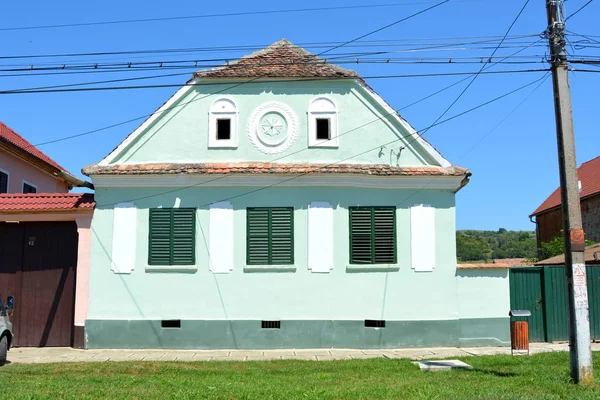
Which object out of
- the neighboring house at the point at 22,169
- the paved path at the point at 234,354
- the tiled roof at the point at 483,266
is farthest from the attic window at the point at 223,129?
the tiled roof at the point at 483,266

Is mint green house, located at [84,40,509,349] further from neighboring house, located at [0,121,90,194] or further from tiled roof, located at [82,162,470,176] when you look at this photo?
neighboring house, located at [0,121,90,194]

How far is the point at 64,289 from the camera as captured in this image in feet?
51.2

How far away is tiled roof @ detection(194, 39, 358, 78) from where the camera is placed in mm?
16312

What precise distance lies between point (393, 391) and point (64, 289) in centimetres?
1007

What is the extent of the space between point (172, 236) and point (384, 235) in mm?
5584

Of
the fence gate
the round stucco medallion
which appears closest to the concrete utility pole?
the fence gate

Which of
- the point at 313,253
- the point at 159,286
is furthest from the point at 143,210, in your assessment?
the point at 313,253

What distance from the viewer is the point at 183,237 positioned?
1560 cm

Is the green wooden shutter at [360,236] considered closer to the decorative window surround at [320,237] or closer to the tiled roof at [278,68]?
the decorative window surround at [320,237]

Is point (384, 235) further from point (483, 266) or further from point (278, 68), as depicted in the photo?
point (278, 68)

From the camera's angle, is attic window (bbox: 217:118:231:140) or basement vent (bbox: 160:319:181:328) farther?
attic window (bbox: 217:118:231:140)

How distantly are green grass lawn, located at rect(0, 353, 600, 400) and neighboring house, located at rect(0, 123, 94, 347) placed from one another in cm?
325

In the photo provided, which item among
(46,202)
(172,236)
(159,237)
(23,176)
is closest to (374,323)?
(172,236)

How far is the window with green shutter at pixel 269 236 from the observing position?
1555 centimetres
